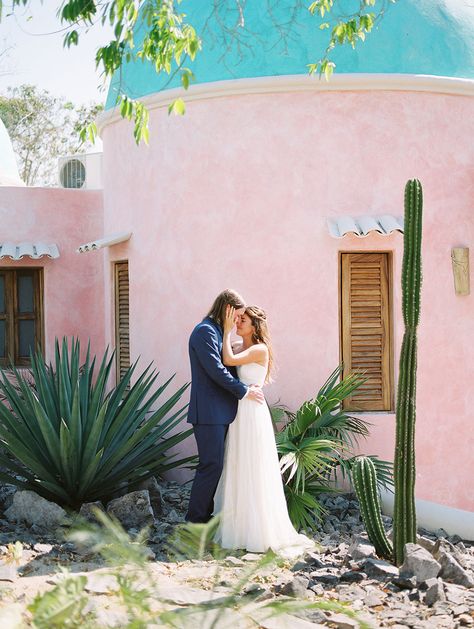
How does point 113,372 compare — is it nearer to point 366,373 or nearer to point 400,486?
point 366,373

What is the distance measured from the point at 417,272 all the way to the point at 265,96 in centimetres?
361

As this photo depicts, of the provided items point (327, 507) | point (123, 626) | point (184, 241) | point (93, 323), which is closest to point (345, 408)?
point (327, 507)

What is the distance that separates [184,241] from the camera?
371 inches

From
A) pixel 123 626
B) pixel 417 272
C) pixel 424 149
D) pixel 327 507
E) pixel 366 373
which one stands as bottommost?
pixel 327 507

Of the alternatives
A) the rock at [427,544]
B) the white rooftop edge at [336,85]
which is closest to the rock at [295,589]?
the rock at [427,544]

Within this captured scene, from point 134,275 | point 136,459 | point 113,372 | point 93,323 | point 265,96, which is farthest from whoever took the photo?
point 93,323

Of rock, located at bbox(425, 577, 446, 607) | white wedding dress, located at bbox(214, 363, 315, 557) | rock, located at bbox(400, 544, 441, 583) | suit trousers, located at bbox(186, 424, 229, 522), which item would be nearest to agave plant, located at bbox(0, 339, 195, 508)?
suit trousers, located at bbox(186, 424, 229, 522)

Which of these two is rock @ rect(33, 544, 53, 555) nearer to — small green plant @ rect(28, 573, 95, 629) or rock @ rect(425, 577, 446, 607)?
rock @ rect(425, 577, 446, 607)

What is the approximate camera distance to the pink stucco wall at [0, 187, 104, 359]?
12.1 metres

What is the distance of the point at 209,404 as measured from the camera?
689cm

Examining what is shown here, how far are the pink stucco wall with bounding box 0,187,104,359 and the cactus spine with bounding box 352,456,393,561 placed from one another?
20.3 feet

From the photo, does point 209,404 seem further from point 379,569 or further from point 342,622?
point 342,622

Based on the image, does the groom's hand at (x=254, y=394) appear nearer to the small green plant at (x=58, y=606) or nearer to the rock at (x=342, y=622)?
the rock at (x=342, y=622)

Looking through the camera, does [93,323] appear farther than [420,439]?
Yes
